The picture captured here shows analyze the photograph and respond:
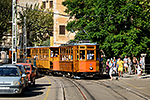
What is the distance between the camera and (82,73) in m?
28.2

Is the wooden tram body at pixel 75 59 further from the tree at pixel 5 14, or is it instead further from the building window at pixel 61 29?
the tree at pixel 5 14

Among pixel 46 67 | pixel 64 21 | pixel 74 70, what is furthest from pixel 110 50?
pixel 64 21

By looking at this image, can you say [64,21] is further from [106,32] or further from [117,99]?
[117,99]

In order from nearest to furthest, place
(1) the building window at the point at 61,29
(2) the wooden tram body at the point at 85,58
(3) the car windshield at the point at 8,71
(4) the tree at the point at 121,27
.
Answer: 1. (3) the car windshield at the point at 8,71
2. (2) the wooden tram body at the point at 85,58
3. (4) the tree at the point at 121,27
4. (1) the building window at the point at 61,29

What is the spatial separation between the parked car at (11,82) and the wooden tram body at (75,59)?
11.9m

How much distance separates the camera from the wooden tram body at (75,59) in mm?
27797

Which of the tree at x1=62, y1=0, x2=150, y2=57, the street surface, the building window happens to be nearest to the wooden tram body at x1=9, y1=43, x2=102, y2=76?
the tree at x1=62, y1=0, x2=150, y2=57

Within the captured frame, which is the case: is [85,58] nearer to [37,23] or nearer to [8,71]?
[8,71]

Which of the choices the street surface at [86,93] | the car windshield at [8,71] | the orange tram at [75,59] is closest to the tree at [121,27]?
the orange tram at [75,59]

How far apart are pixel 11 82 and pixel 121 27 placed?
24552mm

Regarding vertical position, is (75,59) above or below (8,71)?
above

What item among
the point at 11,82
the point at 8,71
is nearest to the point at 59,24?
the point at 8,71

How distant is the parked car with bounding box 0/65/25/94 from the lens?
14.9 m

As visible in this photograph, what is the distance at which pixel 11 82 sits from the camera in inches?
593
